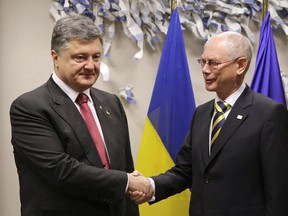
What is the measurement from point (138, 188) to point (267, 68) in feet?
4.23

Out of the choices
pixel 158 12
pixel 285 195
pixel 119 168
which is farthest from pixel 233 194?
pixel 158 12

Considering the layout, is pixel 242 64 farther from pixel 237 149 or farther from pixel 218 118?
pixel 237 149

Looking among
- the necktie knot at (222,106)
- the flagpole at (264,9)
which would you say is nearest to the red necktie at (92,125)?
the necktie knot at (222,106)

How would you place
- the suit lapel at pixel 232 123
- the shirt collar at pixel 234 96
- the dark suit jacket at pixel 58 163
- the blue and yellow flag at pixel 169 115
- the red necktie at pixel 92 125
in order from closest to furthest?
the dark suit jacket at pixel 58 163, the red necktie at pixel 92 125, the suit lapel at pixel 232 123, the shirt collar at pixel 234 96, the blue and yellow flag at pixel 169 115

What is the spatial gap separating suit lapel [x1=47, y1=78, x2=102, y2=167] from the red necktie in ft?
0.14

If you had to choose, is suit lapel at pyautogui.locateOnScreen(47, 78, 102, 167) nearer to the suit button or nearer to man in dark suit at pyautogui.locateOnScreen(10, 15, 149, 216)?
man in dark suit at pyautogui.locateOnScreen(10, 15, 149, 216)

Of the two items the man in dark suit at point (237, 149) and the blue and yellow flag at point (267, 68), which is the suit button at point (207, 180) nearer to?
the man in dark suit at point (237, 149)

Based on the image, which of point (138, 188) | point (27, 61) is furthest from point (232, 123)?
point (27, 61)

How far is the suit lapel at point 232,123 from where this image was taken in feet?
6.63

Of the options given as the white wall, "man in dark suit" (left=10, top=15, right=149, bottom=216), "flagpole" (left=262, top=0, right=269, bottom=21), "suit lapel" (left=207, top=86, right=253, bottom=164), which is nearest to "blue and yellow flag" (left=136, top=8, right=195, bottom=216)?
the white wall

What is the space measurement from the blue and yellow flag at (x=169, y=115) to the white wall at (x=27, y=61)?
279 mm

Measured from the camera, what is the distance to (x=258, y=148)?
1970mm

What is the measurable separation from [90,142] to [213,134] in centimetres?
61

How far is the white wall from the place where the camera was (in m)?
2.97
